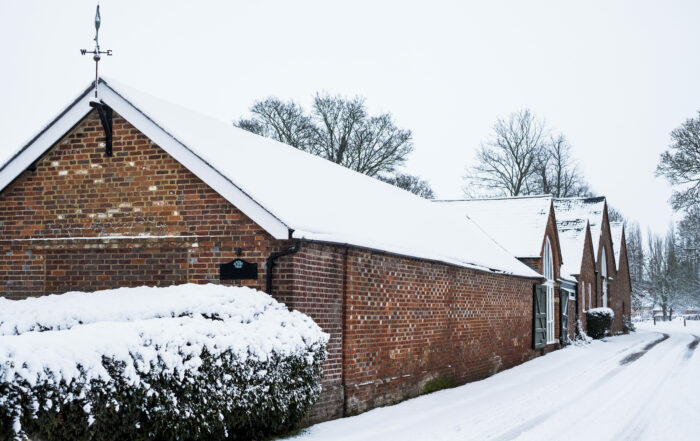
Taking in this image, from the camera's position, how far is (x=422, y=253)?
14180 millimetres

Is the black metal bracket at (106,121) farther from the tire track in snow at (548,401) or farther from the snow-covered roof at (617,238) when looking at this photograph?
the snow-covered roof at (617,238)

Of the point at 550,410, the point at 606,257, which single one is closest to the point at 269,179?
the point at 550,410

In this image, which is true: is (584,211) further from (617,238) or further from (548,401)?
(548,401)

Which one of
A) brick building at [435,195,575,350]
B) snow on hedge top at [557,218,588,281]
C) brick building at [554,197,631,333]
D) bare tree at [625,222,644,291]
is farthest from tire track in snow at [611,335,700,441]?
bare tree at [625,222,644,291]

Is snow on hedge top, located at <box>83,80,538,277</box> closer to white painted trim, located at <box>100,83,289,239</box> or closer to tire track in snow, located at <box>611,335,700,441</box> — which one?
white painted trim, located at <box>100,83,289,239</box>

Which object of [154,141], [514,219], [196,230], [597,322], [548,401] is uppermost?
[154,141]

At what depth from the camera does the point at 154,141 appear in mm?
11133

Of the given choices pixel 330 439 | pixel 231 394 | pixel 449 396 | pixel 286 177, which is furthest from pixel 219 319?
pixel 449 396

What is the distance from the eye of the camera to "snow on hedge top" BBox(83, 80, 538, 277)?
427 inches

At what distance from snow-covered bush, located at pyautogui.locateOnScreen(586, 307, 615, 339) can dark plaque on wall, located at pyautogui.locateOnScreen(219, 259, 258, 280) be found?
29061 mm

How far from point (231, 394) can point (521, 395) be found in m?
7.44

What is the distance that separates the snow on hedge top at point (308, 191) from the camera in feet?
35.6

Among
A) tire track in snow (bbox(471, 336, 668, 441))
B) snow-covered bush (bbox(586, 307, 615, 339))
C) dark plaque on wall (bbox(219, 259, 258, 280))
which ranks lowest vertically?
snow-covered bush (bbox(586, 307, 615, 339))

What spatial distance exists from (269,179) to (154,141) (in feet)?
6.21
